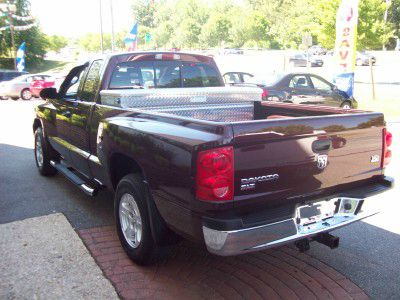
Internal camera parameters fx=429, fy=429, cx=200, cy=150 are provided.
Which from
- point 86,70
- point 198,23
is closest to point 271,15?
point 198,23

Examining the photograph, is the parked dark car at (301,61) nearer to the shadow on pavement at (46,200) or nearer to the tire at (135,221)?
the shadow on pavement at (46,200)

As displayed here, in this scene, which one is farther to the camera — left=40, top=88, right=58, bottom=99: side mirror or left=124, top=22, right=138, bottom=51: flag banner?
left=124, top=22, right=138, bottom=51: flag banner

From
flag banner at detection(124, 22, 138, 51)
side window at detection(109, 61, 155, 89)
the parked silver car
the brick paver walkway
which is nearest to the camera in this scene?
the brick paver walkway

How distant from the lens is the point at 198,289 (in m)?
3.36

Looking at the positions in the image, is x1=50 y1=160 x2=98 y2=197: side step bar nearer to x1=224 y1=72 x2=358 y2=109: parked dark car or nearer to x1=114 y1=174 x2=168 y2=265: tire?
x1=114 y1=174 x2=168 y2=265: tire

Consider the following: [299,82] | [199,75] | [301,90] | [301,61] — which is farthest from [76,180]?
[301,61]

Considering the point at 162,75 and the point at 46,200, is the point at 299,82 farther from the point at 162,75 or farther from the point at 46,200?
the point at 46,200

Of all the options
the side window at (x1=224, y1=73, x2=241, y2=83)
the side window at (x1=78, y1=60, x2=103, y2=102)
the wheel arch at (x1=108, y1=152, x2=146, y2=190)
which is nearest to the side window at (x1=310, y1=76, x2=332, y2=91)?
the side window at (x1=224, y1=73, x2=241, y2=83)

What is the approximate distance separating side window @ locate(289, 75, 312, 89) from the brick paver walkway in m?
10.2

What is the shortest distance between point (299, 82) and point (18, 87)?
14.8 meters

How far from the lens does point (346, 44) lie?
13.6 meters

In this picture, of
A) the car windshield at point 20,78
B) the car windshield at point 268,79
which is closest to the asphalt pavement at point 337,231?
the car windshield at point 268,79

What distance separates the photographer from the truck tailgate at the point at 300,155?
285 cm

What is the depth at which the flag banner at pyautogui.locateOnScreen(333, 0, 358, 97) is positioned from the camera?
13328 mm
